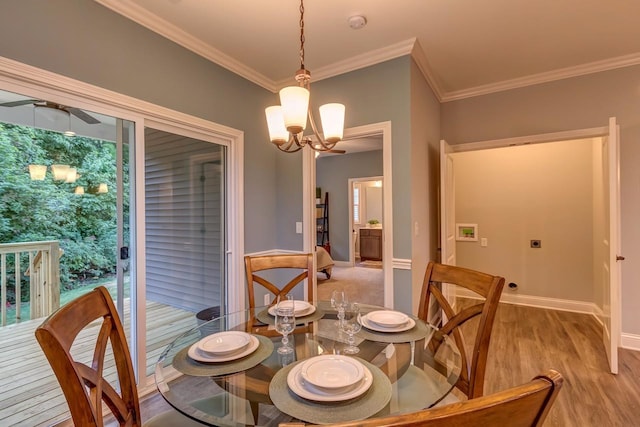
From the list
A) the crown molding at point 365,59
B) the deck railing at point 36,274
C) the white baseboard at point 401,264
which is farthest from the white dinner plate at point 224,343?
the crown molding at point 365,59

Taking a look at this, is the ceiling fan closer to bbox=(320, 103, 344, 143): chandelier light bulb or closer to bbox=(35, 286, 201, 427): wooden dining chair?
bbox=(35, 286, 201, 427): wooden dining chair

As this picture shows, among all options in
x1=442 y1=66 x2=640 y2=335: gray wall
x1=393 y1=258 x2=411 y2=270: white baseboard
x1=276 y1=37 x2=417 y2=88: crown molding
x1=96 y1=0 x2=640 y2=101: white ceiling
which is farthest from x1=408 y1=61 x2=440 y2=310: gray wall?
x1=442 y1=66 x2=640 y2=335: gray wall

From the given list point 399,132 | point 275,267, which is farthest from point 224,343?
point 399,132

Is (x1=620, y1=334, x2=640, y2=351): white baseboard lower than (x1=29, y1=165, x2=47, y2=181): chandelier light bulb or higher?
lower

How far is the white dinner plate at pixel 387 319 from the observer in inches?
58.1

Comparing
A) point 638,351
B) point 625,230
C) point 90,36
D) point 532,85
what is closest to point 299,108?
point 90,36

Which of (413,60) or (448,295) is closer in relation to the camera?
(413,60)

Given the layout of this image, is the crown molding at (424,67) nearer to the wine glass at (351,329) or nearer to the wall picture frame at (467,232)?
the wall picture frame at (467,232)

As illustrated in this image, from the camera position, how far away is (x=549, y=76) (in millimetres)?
3051

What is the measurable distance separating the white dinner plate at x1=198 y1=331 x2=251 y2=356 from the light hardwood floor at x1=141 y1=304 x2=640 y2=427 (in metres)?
1.17

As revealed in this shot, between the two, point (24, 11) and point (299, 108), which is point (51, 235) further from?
point (299, 108)

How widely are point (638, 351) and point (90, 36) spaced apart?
494cm

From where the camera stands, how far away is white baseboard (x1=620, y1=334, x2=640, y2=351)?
9.16 ft

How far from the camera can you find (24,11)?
1.59 metres
